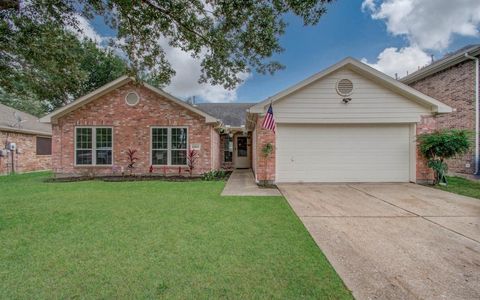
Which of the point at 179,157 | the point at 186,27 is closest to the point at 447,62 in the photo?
the point at 186,27

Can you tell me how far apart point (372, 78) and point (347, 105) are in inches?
53.3

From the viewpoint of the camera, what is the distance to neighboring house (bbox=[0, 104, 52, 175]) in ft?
41.6

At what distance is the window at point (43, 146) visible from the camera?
50.2 ft

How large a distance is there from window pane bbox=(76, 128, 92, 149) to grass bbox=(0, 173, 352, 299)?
560 centimetres

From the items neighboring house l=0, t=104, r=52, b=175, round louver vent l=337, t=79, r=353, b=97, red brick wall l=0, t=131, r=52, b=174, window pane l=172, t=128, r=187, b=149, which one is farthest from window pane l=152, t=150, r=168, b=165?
red brick wall l=0, t=131, r=52, b=174

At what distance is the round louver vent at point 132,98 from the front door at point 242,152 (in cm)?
704

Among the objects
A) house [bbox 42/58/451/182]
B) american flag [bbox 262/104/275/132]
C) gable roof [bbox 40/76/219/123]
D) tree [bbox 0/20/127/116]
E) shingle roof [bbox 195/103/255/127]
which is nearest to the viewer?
tree [bbox 0/20/127/116]

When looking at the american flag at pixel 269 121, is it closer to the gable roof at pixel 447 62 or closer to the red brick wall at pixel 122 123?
the red brick wall at pixel 122 123

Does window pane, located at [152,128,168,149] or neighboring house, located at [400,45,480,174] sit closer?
neighboring house, located at [400,45,480,174]

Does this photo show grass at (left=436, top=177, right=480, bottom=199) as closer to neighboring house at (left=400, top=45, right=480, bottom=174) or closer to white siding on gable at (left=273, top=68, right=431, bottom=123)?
neighboring house at (left=400, top=45, right=480, bottom=174)

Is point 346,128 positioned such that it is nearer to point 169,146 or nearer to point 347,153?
point 347,153

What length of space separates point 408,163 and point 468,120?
4366 millimetres

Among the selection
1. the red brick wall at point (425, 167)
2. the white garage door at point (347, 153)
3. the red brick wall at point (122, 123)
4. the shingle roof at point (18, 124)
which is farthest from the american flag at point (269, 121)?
the shingle roof at point (18, 124)

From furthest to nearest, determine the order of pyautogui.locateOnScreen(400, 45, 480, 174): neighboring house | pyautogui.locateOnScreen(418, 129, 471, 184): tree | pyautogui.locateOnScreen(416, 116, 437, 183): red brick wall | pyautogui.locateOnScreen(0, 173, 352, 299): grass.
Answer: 1. pyautogui.locateOnScreen(400, 45, 480, 174): neighboring house
2. pyautogui.locateOnScreen(416, 116, 437, 183): red brick wall
3. pyautogui.locateOnScreen(418, 129, 471, 184): tree
4. pyautogui.locateOnScreen(0, 173, 352, 299): grass
